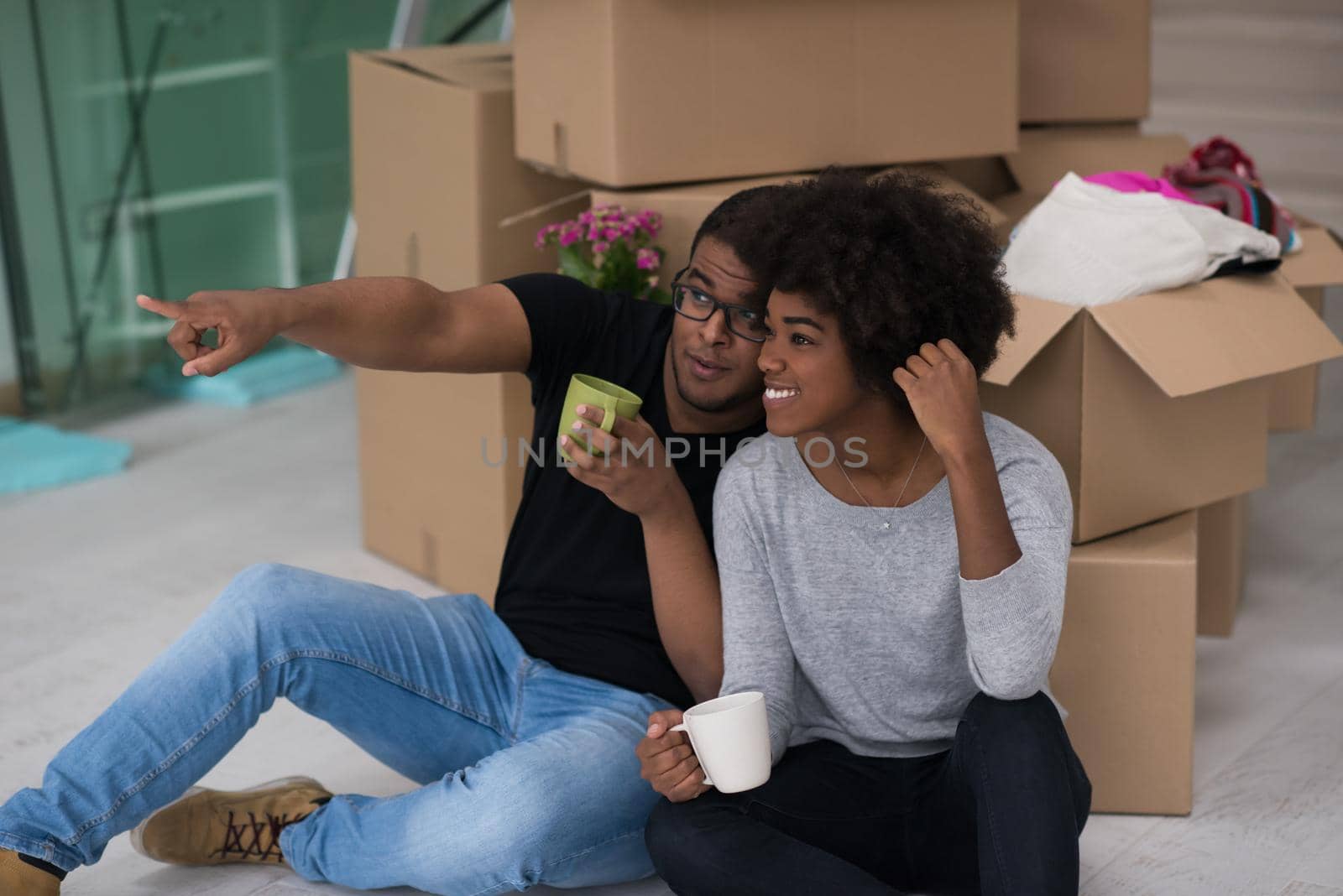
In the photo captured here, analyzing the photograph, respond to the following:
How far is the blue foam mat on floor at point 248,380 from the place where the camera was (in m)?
3.83

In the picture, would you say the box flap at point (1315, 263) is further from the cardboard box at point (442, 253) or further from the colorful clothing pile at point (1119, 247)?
the cardboard box at point (442, 253)

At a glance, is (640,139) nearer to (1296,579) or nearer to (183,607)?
(183,607)

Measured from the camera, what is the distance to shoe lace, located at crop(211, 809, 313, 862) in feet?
6.02

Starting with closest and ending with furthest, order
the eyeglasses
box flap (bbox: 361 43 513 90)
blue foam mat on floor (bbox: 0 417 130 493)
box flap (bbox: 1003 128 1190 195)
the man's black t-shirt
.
A: the eyeglasses
the man's black t-shirt
box flap (bbox: 361 43 513 90)
box flap (bbox: 1003 128 1190 195)
blue foam mat on floor (bbox: 0 417 130 493)

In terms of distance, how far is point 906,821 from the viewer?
5.34 feet

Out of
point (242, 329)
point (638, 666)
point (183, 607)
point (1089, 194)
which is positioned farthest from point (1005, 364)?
point (183, 607)

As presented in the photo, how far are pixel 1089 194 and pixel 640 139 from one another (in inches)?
23.5

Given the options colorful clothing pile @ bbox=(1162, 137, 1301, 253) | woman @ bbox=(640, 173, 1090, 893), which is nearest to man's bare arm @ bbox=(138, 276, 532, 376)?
woman @ bbox=(640, 173, 1090, 893)

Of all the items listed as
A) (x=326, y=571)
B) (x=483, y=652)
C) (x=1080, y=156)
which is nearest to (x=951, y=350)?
(x=483, y=652)

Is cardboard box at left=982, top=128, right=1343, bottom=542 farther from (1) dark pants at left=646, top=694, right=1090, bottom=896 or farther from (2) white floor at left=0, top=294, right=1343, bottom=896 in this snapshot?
(1) dark pants at left=646, top=694, right=1090, bottom=896

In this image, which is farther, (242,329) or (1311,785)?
(1311,785)

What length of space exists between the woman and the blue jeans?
0.38ft

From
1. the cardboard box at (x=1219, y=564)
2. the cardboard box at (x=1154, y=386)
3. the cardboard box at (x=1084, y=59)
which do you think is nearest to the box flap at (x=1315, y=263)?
the cardboard box at (x=1154, y=386)

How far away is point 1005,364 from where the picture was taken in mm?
1874
